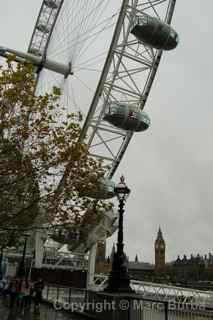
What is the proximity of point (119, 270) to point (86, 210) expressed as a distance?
3.20 metres

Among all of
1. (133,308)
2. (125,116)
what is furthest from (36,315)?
(125,116)

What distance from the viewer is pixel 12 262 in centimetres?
4903

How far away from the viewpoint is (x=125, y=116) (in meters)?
26.0

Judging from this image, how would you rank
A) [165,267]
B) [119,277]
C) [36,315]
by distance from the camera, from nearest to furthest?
[119,277] < [36,315] < [165,267]

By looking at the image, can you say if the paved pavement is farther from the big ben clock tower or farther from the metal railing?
the big ben clock tower

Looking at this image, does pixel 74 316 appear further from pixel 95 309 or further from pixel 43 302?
pixel 43 302

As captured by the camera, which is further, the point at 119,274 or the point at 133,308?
the point at 119,274

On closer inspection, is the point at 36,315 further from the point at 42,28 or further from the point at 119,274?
the point at 42,28

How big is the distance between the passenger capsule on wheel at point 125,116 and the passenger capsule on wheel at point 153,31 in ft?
13.7

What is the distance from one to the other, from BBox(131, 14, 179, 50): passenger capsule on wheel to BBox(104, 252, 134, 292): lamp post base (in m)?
14.9

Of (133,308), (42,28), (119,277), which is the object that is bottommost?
(133,308)

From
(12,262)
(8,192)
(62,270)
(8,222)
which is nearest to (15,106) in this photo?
(8,192)

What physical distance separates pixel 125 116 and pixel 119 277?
1446 cm

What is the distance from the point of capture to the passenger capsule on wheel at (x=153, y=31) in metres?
23.8
